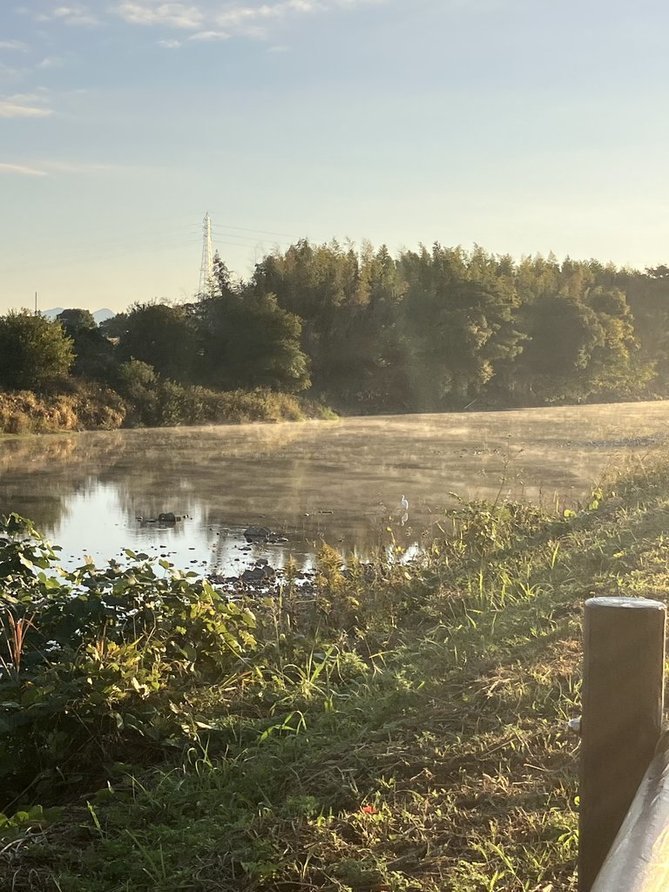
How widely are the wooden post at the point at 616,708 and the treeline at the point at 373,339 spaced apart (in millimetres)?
27781

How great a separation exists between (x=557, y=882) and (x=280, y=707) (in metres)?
2.04

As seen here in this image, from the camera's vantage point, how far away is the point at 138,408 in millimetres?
30125

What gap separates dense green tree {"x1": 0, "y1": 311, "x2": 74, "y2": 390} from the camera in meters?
28.0

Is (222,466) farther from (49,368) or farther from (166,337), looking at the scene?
(166,337)

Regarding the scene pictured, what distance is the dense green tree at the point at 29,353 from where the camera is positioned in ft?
91.9

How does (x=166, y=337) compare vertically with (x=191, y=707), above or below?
above

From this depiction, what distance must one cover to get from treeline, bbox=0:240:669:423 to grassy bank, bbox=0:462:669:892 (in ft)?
80.1

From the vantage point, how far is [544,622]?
529 cm

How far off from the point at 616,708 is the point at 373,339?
4202 cm

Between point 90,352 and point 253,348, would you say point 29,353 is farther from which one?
point 253,348

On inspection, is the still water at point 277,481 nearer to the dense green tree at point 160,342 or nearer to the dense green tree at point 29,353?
the dense green tree at point 29,353

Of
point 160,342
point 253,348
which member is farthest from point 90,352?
point 253,348

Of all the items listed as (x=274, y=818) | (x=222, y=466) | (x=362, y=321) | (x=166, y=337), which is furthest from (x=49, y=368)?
(x=274, y=818)

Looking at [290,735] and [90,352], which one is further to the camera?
[90,352]
